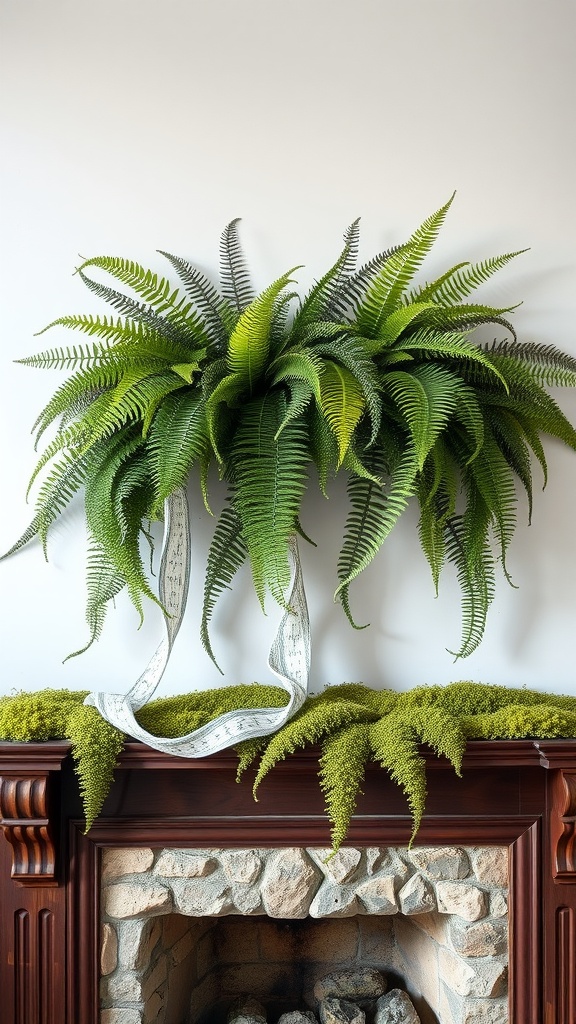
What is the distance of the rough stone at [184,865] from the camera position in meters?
1.54

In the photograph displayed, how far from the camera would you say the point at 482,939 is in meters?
1.56

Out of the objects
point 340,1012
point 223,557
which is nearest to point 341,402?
point 223,557

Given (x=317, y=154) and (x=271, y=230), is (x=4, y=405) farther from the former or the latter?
(x=317, y=154)

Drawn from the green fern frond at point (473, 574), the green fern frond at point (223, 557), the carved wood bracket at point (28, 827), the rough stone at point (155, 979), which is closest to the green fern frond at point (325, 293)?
the green fern frond at point (223, 557)

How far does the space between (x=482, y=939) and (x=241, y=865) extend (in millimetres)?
513

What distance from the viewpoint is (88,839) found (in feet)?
5.06

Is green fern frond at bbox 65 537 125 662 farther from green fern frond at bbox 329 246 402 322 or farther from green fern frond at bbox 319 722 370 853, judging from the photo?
green fern frond at bbox 329 246 402 322

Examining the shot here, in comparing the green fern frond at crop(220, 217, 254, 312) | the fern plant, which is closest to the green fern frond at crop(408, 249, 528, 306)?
the fern plant

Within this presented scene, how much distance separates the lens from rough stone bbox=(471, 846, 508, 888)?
5.16 ft

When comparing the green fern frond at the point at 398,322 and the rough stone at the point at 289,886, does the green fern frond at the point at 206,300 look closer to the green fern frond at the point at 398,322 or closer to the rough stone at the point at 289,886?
the green fern frond at the point at 398,322

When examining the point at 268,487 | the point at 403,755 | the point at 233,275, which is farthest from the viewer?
the point at 233,275

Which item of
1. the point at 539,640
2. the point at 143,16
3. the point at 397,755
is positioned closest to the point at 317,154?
the point at 143,16

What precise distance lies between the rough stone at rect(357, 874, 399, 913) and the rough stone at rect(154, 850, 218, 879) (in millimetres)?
306

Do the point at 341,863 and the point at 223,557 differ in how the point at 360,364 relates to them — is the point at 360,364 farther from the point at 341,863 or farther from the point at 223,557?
the point at 341,863
